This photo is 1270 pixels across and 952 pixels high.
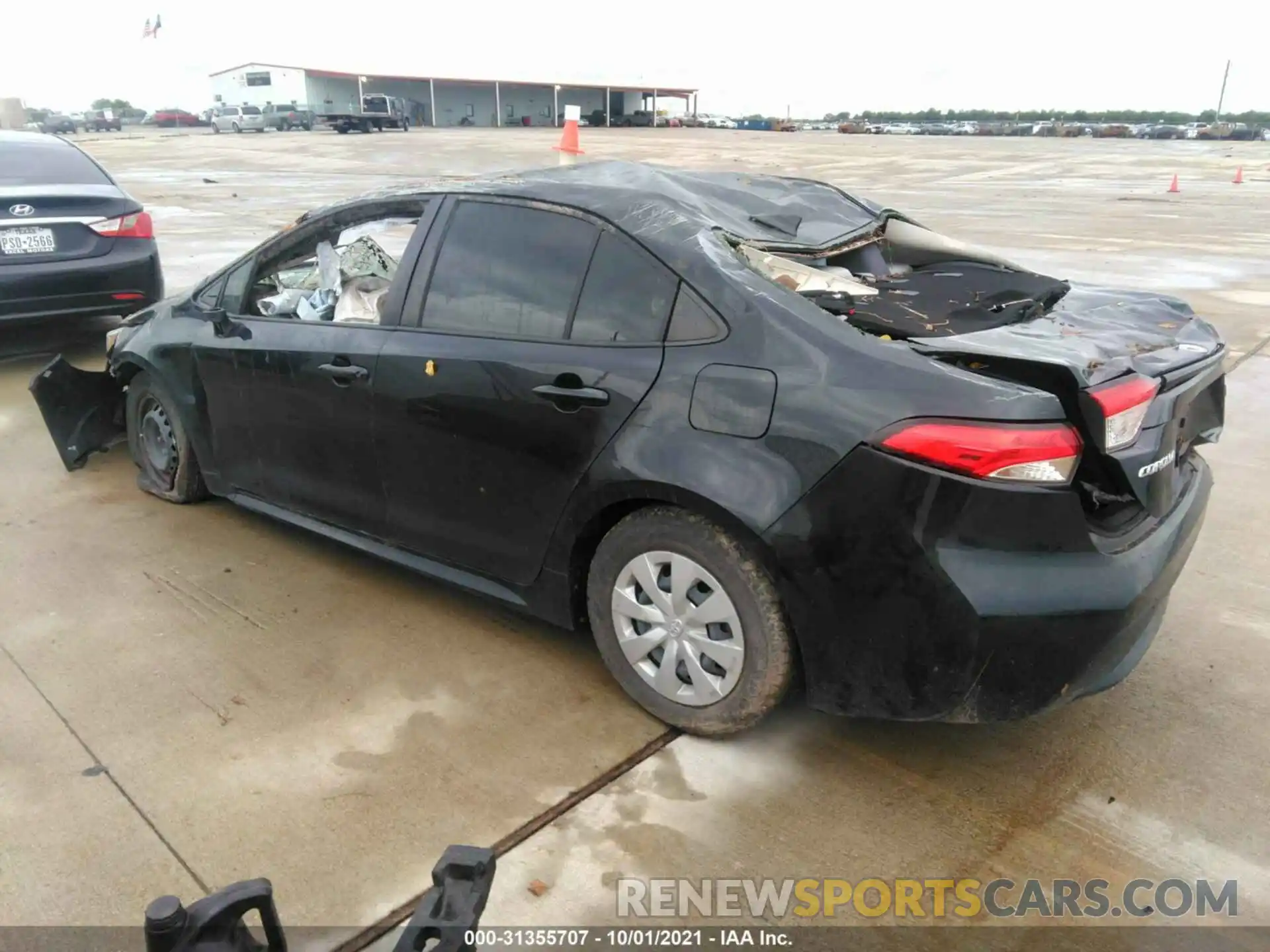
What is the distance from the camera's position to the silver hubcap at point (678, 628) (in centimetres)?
273

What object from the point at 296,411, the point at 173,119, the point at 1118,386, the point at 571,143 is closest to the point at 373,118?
the point at 173,119

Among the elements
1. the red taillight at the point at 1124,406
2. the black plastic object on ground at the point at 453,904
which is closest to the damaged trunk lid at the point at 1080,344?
the red taillight at the point at 1124,406

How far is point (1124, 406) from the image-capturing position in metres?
2.42

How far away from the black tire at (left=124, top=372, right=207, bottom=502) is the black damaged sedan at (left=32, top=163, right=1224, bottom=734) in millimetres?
572

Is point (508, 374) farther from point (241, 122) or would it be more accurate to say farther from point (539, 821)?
point (241, 122)

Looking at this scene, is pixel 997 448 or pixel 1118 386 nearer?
pixel 997 448

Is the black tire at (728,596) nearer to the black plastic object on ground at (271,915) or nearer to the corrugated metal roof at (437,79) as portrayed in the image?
the black plastic object on ground at (271,915)

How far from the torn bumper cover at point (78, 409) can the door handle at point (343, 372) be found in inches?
81.4

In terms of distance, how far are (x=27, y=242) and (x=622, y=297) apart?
5238 mm

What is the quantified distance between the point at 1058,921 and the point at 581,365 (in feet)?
6.23

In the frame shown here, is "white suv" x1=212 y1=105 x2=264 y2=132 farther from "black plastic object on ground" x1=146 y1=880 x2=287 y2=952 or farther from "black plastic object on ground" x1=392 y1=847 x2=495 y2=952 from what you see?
"black plastic object on ground" x1=392 y1=847 x2=495 y2=952

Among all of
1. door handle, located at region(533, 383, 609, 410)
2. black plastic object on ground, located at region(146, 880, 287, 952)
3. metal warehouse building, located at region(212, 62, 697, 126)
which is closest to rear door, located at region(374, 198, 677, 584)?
door handle, located at region(533, 383, 609, 410)

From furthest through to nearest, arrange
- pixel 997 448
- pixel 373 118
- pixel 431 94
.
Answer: pixel 431 94 → pixel 373 118 → pixel 997 448

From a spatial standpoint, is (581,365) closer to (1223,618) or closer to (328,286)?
(328,286)
